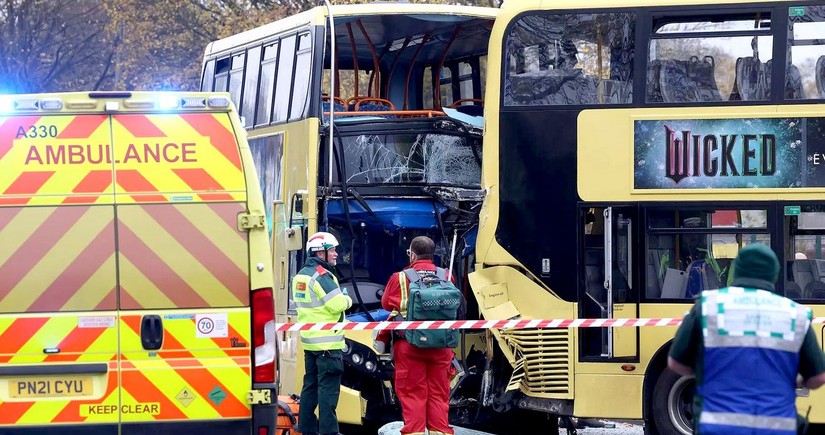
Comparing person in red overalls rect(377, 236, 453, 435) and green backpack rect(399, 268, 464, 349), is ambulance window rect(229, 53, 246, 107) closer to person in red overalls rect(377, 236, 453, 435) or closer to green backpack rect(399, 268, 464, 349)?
person in red overalls rect(377, 236, 453, 435)

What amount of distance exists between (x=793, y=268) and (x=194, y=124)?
5086 mm

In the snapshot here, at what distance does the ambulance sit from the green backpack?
2460 mm

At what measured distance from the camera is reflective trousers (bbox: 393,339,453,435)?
10250 millimetres

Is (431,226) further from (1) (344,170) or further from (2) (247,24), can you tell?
(2) (247,24)

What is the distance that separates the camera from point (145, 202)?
25.2ft

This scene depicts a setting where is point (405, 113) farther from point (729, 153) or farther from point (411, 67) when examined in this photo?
point (729, 153)

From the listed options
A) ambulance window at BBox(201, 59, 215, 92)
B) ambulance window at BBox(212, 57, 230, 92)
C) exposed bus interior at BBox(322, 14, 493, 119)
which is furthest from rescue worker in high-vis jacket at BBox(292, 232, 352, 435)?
ambulance window at BBox(201, 59, 215, 92)

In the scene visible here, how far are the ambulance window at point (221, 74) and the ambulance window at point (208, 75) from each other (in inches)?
5.4

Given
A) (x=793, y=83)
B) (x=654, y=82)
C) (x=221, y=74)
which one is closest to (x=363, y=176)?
(x=654, y=82)

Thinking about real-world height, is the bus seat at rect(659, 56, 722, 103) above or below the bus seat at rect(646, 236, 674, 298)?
above

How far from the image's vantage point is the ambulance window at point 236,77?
1482 centimetres

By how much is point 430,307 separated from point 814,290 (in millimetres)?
2955

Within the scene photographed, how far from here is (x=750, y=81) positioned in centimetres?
1077

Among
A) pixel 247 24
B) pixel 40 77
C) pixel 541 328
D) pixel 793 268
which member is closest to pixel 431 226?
pixel 541 328
